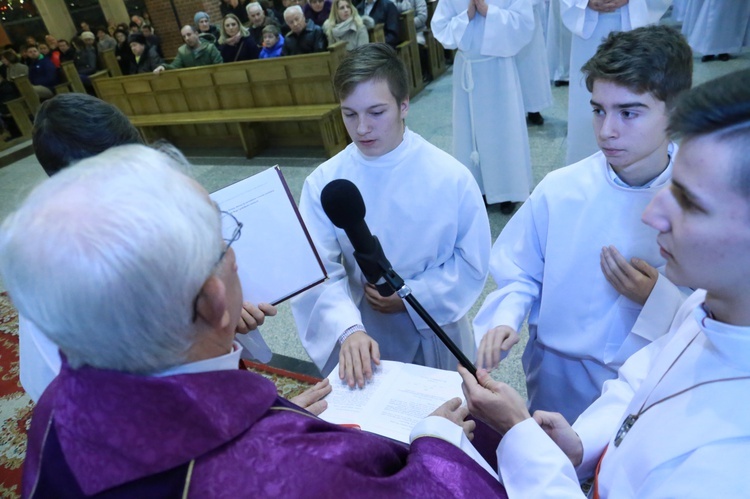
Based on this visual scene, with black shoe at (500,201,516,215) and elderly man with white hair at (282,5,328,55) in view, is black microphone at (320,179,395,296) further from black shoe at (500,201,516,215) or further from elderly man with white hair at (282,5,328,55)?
elderly man with white hair at (282,5,328,55)

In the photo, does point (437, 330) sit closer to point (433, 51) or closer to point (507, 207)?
point (507, 207)

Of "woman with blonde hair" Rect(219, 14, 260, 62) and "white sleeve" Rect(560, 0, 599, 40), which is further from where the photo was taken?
"woman with blonde hair" Rect(219, 14, 260, 62)

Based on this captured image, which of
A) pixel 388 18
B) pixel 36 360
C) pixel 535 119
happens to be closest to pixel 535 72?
pixel 535 119

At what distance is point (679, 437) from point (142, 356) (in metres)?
0.93

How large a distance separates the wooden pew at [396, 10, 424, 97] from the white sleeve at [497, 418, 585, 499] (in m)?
6.28

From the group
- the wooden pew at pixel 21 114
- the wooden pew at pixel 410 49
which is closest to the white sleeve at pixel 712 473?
the wooden pew at pixel 410 49

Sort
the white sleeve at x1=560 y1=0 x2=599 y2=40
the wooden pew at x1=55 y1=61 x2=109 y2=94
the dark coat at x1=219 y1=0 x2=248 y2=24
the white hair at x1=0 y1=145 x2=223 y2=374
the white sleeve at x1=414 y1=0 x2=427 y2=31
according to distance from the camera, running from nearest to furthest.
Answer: the white hair at x1=0 y1=145 x2=223 y2=374 → the white sleeve at x1=560 y1=0 x2=599 y2=40 → the white sleeve at x1=414 y1=0 x2=427 y2=31 → the wooden pew at x1=55 y1=61 x2=109 y2=94 → the dark coat at x1=219 y1=0 x2=248 y2=24

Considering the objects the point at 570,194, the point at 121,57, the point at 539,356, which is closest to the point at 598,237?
the point at 570,194

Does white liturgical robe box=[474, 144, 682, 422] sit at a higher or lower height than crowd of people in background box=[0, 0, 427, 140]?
lower

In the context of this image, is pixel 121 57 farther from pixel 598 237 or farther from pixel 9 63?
pixel 598 237

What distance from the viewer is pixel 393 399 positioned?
53.1 inches

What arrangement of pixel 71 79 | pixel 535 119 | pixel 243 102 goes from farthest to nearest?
pixel 71 79 < pixel 243 102 < pixel 535 119

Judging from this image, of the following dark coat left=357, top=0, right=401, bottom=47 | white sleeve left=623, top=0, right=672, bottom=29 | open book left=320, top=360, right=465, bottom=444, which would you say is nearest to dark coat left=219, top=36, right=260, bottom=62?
dark coat left=357, top=0, right=401, bottom=47

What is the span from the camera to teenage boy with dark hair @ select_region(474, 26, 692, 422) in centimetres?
146
